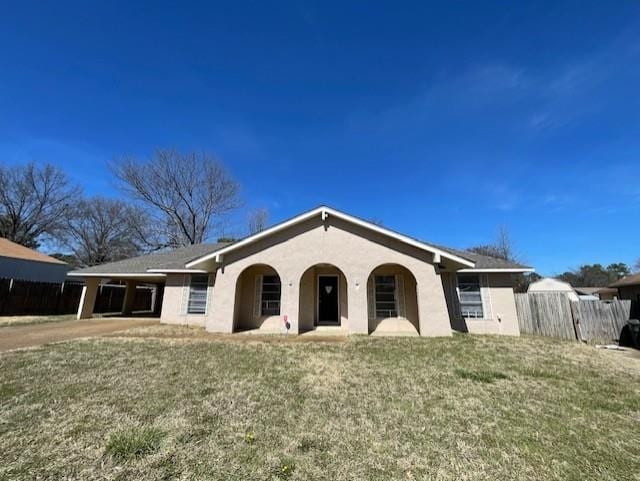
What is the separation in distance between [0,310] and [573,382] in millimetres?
26383

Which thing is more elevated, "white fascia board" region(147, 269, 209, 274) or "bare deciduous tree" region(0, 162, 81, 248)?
"bare deciduous tree" region(0, 162, 81, 248)

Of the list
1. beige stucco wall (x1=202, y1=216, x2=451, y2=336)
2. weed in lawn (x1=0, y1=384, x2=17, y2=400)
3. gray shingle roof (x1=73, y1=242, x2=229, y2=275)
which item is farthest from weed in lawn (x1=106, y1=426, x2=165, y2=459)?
gray shingle roof (x1=73, y1=242, x2=229, y2=275)

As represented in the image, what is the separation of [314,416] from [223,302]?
8655mm

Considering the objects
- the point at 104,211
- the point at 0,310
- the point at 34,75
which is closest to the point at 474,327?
the point at 34,75

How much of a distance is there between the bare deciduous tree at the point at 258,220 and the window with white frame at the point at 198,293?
18.6 metres

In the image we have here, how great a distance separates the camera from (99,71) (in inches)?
510

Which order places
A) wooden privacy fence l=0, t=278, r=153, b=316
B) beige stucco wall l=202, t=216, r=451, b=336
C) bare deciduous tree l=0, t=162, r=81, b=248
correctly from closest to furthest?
beige stucco wall l=202, t=216, r=451, b=336 < wooden privacy fence l=0, t=278, r=153, b=316 < bare deciduous tree l=0, t=162, r=81, b=248

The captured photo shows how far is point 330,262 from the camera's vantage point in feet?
39.8

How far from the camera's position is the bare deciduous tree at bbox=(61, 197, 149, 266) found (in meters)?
35.3

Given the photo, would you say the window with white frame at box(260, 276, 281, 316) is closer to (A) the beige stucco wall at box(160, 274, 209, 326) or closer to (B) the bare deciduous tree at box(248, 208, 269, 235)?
(A) the beige stucco wall at box(160, 274, 209, 326)

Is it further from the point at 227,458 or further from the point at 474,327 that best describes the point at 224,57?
the point at 474,327

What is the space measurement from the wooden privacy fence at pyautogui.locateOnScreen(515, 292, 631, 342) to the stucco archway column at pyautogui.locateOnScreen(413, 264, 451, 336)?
5.13m

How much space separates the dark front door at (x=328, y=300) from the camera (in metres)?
14.0

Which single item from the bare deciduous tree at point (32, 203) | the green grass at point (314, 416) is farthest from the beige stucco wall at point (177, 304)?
the bare deciduous tree at point (32, 203)
